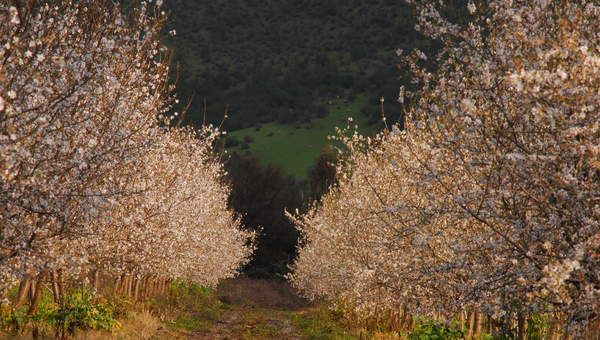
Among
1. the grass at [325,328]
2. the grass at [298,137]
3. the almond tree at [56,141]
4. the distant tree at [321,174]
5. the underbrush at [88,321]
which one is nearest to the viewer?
the almond tree at [56,141]

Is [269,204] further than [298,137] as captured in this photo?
No

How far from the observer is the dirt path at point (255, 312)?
890 inches

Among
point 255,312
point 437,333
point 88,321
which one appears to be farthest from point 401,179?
point 255,312

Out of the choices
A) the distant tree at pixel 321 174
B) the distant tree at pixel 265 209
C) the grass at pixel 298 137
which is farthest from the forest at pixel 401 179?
the grass at pixel 298 137

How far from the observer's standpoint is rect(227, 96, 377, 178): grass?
350ft

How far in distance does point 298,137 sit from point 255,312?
86.5 meters

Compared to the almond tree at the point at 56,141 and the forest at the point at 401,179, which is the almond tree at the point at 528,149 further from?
the almond tree at the point at 56,141

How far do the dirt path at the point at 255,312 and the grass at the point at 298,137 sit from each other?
47.4 m

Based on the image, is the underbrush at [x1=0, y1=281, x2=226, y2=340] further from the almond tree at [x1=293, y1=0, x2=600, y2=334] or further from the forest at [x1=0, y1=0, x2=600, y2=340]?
the almond tree at [x1=293, y1=0, x2=600, y2=334]

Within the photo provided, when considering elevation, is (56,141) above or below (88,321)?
above

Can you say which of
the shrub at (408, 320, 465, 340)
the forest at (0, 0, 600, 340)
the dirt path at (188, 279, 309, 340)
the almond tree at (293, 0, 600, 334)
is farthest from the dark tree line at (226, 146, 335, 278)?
the almond tree at (293, 0, 600, 334)

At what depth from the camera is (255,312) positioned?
3597 cm

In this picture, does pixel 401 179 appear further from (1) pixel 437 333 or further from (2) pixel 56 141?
(2) pixel 56 141

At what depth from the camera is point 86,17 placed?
1045 centimetres
